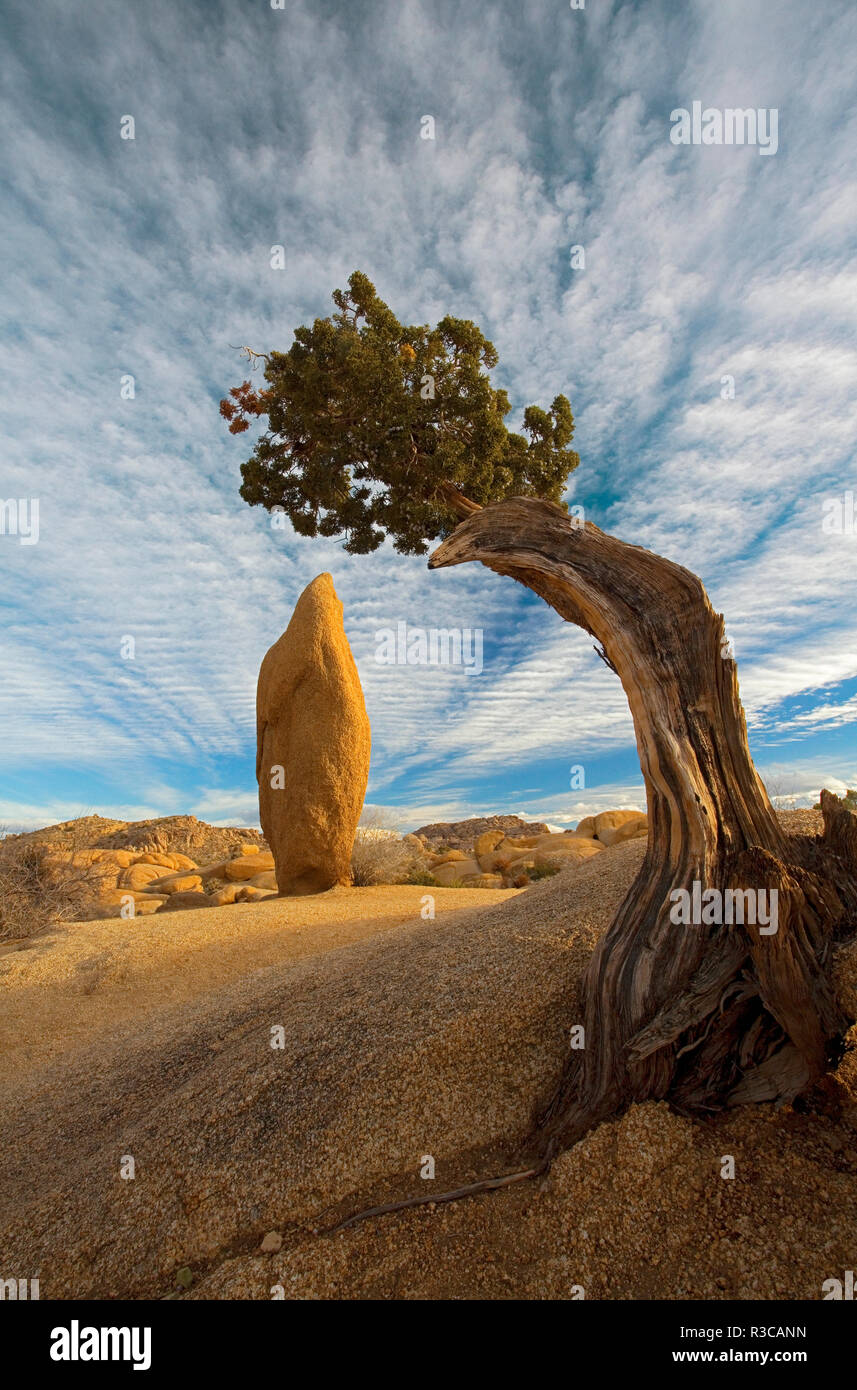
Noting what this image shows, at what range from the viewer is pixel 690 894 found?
387cm

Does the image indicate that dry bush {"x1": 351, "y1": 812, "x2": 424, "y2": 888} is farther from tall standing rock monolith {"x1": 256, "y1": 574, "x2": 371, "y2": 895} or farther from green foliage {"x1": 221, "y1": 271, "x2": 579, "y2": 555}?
green foliage {"x1": 221, "y1": 271, "x2": 579, "y2": 555}

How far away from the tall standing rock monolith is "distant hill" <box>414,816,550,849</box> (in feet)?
73.0

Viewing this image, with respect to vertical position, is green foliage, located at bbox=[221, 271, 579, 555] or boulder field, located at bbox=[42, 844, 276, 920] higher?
green foliage, located at bbox=[221, 271, 579, 555]

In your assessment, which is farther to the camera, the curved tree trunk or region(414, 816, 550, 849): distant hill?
region(414, 816, 550, 849): distant hill

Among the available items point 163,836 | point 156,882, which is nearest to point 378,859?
point 156,882

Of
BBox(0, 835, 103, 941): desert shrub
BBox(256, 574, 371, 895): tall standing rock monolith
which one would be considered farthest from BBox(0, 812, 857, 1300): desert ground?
BBox(0, 835, 103, 941): desert shrub

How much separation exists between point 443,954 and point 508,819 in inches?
1388

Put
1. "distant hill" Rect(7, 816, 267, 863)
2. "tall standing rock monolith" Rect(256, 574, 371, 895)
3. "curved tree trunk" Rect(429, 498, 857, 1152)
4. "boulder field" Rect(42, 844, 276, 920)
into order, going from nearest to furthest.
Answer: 1. "curved tree trunk" Rect(429, 498, 857, 1152)
2. "tall standing rock monolith" Rect(256, 574, 371, 895)
3. "boulder field" Rect(42, 844, 276, 920)
4. "distant hill" Rect(7, 816, 267, 863)

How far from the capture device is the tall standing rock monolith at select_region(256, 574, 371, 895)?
12.1 metres

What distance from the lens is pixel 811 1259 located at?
2.67 metres

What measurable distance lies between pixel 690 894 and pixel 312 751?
894cm

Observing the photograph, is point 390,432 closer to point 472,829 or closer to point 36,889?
point 36,889

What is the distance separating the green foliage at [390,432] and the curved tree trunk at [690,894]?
2.53 metres
